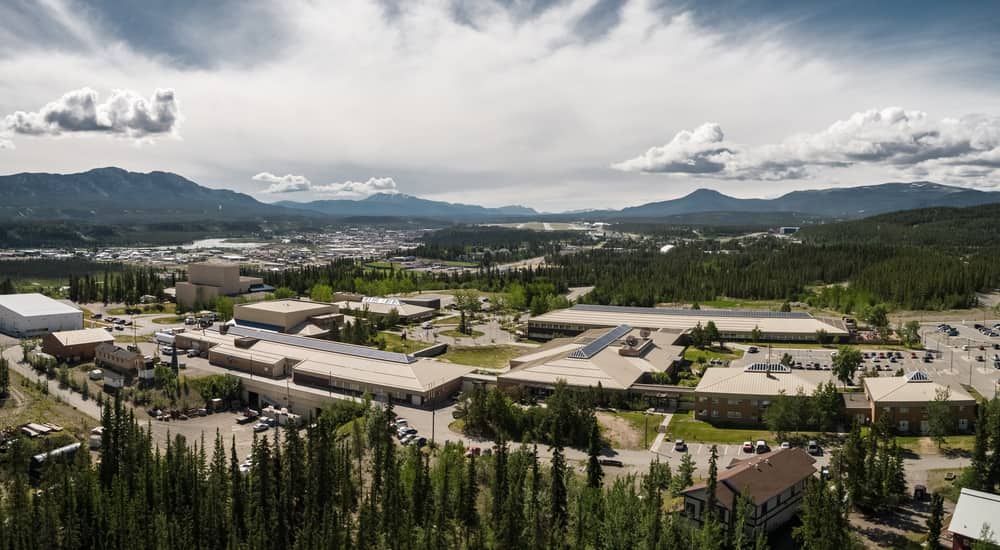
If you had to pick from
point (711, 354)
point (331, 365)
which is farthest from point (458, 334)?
point (711, 354)

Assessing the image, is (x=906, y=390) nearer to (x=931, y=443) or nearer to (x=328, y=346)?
(x=931, y=443)

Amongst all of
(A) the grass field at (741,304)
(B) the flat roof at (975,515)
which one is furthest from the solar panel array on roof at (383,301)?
(B) the flat roof at (975,515)

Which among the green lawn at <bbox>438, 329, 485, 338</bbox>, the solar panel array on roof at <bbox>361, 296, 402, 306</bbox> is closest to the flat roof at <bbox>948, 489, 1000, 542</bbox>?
the green lawn at <bbox>438, 329, 485, 338</bbox>

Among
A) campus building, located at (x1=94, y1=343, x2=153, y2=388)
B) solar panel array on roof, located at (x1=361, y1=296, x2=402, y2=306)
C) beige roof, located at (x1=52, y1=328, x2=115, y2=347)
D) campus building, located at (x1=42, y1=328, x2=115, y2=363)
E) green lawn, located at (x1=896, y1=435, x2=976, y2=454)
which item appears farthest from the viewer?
solar panel array on roof, located at (x1=361, y1=296, x2=402, y2=306)

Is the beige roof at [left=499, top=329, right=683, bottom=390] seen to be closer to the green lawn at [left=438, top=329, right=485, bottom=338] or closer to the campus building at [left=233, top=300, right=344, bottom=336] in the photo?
the green lawn at [left=438, top=329, right=485, bottom=338]

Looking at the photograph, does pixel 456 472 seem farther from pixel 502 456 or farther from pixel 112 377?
pixel 112 377

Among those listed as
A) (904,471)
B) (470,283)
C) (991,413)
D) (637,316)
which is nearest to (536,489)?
(904,471)
